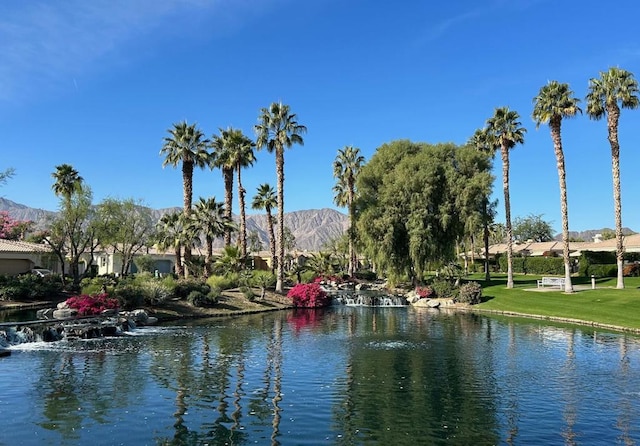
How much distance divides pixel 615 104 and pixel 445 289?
80.1 feet

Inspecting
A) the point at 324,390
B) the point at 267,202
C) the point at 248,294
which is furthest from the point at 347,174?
the point at 324,390

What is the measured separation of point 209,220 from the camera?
180 feet

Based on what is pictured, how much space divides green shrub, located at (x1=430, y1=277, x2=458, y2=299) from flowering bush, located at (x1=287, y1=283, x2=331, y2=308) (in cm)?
1283

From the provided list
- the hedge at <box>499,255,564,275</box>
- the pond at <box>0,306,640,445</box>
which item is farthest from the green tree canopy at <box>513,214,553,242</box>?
the pond at <box>0,306,640,445</box>

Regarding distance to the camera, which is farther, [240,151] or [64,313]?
[240,151]

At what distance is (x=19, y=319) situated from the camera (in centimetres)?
3647

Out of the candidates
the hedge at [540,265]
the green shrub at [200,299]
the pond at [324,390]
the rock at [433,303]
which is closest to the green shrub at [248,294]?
the green shrub at [200,299]

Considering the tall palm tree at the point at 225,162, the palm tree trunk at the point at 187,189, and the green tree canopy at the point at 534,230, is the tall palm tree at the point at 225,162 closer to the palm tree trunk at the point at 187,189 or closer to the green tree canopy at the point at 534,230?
the palm tree trunk at the point at 187,189

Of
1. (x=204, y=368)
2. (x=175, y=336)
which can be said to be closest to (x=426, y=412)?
(x=204, y=368)

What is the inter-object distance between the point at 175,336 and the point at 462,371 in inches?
707

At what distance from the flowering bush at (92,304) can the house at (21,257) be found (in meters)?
28.0

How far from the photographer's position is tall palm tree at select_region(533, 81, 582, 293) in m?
49.2

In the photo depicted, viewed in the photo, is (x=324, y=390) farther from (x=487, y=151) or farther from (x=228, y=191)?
(x=487, y=151)

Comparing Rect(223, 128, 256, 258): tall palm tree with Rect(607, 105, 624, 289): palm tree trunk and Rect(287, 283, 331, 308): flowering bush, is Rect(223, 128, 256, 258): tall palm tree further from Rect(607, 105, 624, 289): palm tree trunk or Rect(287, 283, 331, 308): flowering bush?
Rect(607, 105, 624, 289): palm tree trunk
